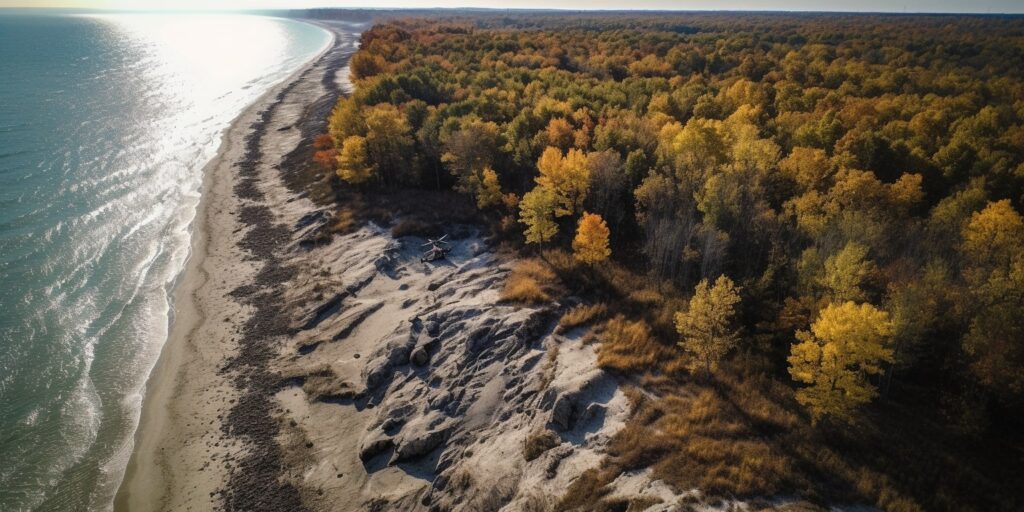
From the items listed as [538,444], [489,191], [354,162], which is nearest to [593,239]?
[489,191]

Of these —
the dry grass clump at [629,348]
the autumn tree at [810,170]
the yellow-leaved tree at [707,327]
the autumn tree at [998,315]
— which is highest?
the autumn tree at [810,170]

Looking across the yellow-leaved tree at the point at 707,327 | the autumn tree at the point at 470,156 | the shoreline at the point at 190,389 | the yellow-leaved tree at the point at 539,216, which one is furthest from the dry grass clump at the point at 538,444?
the autumn tree at the point at 470,156

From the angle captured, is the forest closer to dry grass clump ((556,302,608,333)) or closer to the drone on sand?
dry grass clump ((556,302,608,333))

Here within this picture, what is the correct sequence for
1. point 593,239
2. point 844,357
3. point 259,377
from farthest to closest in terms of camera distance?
point 593,239
point 259,377
point 844,357

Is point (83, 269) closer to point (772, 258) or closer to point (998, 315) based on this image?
point (772, 258)

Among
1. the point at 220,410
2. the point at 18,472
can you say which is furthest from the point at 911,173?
the point at 18,472

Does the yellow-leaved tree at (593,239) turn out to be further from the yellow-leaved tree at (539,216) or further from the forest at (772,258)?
the yellow-leaved tree at (539,216)
